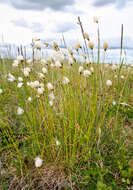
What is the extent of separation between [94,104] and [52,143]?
1.77 ft

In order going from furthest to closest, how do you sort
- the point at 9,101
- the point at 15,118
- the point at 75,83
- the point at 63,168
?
the point at 9,101
the point at 15,118
the point at 75,83
the point at 63,168

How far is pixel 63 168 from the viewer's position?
1.62 metres

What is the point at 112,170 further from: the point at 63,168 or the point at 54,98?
the point at 54,98

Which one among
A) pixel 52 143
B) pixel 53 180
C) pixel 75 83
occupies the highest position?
pixel 75 83

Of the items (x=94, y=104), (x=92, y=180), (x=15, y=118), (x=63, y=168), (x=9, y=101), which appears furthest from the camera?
(x=9, y=101)

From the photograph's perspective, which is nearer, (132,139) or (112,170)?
(112,170)

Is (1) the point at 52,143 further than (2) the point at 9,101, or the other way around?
(2) the point at 9,101

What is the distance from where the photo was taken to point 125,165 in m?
1.58

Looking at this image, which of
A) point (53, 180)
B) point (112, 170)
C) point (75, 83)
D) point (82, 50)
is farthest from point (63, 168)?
point (82, 50)

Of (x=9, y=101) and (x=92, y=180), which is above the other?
(x=9, y=101)

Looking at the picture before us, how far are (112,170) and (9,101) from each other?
2196 millimetres

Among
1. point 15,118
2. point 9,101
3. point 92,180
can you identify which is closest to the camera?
point 92,180

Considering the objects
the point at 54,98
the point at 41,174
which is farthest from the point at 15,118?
the point at 41,174

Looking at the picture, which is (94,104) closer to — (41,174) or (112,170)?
(112,170)
